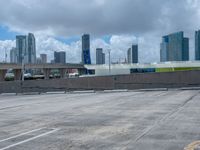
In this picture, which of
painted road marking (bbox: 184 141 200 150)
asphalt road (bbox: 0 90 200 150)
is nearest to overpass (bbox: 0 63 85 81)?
asphalt road (bbox: 0 90 200 150)

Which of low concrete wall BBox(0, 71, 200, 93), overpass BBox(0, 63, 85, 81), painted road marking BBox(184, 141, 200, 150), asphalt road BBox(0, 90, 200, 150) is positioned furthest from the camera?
overpass BBox(0, 63, 85, 81)

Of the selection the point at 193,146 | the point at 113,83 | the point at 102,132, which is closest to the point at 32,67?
the point at 113,83

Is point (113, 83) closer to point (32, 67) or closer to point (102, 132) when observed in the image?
point (102, 132)

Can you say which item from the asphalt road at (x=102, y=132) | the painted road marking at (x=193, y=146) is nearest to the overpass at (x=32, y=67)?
the asphalt road at (x=102, y=132)

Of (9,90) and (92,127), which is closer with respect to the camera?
(92,127)

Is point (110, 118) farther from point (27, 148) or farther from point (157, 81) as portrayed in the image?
point (157, 81)

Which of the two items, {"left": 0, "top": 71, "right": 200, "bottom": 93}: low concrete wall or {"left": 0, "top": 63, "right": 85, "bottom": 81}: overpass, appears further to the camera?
{"left": 0, "top": 63, "right": 85, "bottom": 81}: overpass

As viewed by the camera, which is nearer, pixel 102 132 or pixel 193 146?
pixel 193 146

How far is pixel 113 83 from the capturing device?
50000 mm

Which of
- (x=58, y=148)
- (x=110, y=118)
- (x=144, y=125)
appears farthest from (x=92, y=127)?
(x=58, y=148)

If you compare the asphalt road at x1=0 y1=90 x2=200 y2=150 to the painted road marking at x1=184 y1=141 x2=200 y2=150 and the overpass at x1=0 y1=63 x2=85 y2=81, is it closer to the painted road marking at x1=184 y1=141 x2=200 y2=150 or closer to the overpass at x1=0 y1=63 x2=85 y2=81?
the painted road marking at x1=184 y1=141 x2=200 y2=150

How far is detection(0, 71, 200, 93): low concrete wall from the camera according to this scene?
160 feet

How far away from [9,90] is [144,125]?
119 feet

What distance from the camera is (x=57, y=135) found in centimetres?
1228
